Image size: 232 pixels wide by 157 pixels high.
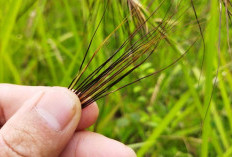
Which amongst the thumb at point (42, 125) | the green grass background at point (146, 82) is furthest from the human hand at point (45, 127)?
the green grass background at point (146, 82)

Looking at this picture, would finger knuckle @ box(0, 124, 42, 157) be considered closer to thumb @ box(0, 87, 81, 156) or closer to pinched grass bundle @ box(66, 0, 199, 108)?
thumb @ box(0, 87, 81, 156)

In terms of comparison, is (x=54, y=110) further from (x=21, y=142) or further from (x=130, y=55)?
(x=130, y=55)

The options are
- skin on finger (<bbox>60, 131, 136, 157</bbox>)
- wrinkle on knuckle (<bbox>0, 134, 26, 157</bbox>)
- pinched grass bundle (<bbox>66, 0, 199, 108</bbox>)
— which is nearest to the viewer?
pinched grass bundle (<bbox>66, 0, 199, 108</bbox>)

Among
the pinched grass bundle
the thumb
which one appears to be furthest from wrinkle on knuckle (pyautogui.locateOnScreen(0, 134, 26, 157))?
the pinched grass bundle

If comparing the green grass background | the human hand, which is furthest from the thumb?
the green grass background

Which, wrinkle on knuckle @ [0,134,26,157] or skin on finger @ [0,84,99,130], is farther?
skin on finger @ [0,84,99,130]

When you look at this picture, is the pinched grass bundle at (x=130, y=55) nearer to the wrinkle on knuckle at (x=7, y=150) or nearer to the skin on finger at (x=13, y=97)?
the wrinkle on knuckle at (x=7, y=150)

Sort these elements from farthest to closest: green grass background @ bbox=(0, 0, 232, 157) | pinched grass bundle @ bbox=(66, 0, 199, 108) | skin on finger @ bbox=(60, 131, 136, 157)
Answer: green grass background @ bbox=(0, 0, 232, 157), skin on finger @ bbox=(60, 131, 136, 157), pinched grass bundle @ bbox=(66, 0, 199, 108)

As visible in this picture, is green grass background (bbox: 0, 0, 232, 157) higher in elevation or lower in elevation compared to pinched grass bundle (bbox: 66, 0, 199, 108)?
lower

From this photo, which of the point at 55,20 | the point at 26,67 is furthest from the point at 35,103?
the point at 55,20
